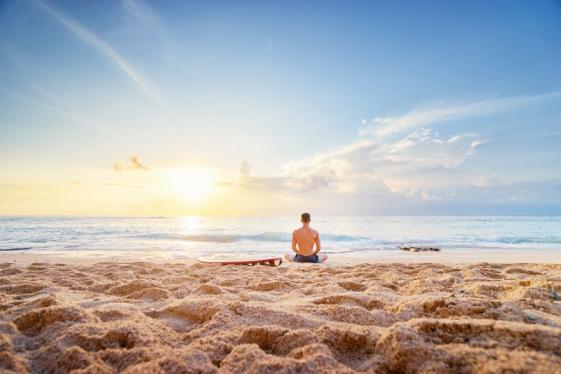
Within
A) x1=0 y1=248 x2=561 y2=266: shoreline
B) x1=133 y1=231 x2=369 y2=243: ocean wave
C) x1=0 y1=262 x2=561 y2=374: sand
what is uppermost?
x1=0 y1=262 x2=561 y2=374: sand

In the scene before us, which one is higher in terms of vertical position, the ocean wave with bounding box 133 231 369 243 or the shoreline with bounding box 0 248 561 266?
the shoreline with bounding box 0 248 561 266

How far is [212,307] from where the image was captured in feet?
7.91

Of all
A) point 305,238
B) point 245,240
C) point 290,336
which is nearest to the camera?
point 290,336

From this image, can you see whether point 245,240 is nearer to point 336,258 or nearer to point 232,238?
point 232,238

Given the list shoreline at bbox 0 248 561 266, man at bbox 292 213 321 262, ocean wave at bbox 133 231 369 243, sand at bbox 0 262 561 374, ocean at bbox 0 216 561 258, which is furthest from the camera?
ocean wave at bbox 133 231 369 243

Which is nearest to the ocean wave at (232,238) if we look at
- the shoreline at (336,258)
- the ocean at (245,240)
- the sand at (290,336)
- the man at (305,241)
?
the ocean at (245,240)

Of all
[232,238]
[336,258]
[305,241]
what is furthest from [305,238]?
[232,238]

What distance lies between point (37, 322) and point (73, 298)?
3.21 feet

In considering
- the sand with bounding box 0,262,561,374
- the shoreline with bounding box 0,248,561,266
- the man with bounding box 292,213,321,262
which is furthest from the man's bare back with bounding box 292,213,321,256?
the sand with bounding box 0,262,561,374

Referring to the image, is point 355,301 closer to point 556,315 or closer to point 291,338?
point 291,338

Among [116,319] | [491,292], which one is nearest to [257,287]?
[116,319]

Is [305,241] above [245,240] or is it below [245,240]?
above

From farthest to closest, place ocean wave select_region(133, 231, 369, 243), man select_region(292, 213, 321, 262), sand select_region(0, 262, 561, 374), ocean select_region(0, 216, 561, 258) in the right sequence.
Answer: ocean wave select_region(133, 231, 369, 243) → ocean select_region(0, 216, 561, 258) → man select_region(292, 213, 321, 262) → sand select_region(0, 262, 561, 374)

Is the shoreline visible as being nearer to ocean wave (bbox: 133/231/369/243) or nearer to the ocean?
the ocean
